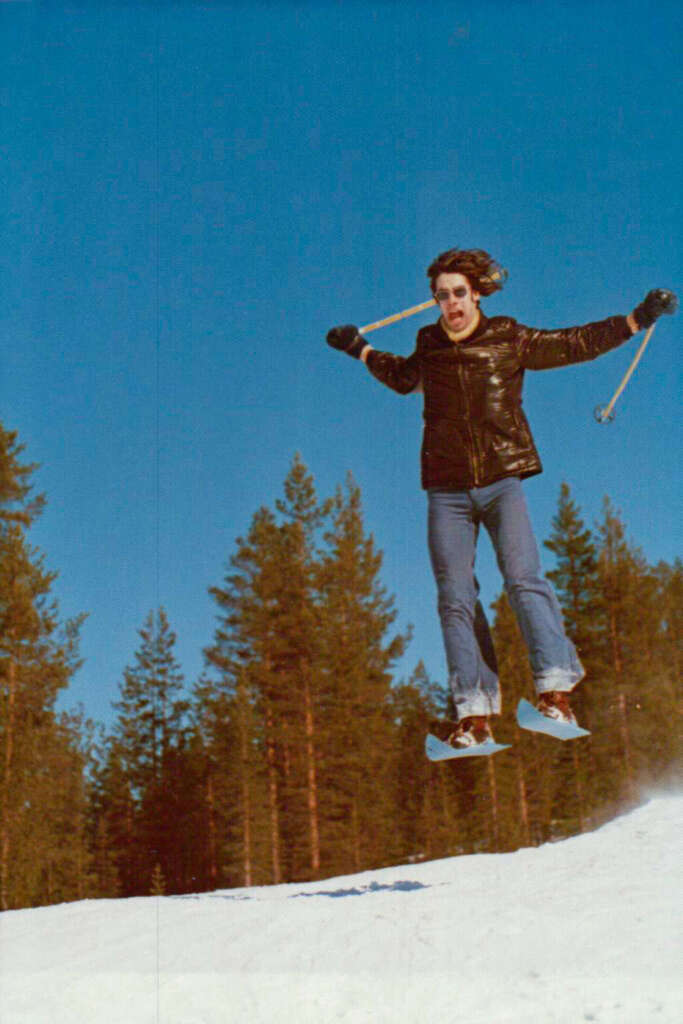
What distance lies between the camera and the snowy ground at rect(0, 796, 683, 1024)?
364cm

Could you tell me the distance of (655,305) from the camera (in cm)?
353

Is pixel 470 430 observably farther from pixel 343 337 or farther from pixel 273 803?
pixel 273 803

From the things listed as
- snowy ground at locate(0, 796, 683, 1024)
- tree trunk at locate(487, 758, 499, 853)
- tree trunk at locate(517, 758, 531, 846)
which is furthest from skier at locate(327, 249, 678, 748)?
tree trunk at locate(517, 758, 531, 846)

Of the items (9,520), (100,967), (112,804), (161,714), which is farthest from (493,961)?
(112,804)

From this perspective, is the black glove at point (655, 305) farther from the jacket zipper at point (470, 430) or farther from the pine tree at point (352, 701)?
the pine tree at point (352, 701)

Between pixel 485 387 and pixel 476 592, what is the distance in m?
0.84

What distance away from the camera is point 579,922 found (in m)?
4.48

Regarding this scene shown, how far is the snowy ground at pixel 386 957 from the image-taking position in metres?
3.64

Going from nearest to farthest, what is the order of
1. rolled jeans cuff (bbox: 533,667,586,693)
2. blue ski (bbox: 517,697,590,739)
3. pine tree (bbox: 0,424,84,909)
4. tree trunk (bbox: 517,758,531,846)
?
blue ski (bbox: 517,697,590,739) < rolled jeans cuff (bbox: 533,667,586,693) < pine tree (bbox: 0,424,84,909) < tree trunk (bbox: 517,758,531,846)

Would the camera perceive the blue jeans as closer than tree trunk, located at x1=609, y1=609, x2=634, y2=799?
Yes

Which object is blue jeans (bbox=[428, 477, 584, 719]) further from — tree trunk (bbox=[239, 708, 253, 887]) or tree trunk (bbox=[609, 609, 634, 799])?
tree trunk (bbox=[239, 708, 253, 887])

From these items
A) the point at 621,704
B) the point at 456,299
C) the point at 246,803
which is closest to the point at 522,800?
the point at 621,704

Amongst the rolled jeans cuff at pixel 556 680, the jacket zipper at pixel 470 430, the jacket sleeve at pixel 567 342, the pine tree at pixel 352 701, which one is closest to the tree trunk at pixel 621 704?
the pine tree at pixel 352 701

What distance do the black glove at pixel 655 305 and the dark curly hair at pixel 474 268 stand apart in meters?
0.59
